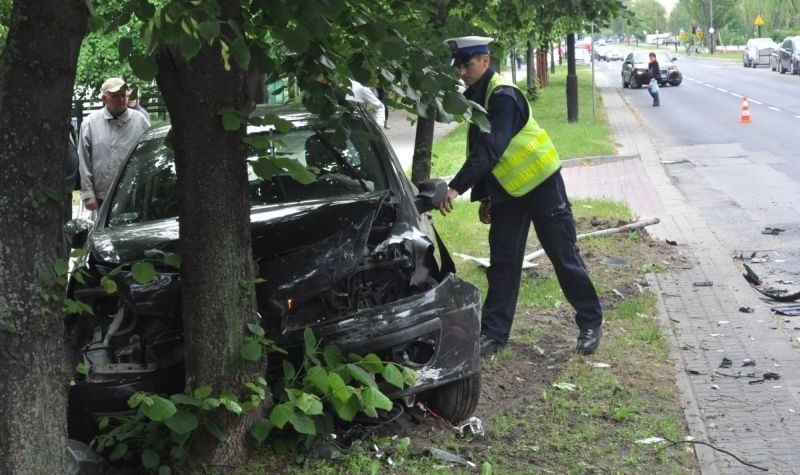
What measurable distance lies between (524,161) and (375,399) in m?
2.31

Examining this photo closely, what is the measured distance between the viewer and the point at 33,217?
3.42 metres

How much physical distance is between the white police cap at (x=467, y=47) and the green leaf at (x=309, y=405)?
2.37 m

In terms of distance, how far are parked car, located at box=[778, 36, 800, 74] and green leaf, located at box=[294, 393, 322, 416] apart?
47877 mm

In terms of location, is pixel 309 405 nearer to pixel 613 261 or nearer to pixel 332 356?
pixel 332 356

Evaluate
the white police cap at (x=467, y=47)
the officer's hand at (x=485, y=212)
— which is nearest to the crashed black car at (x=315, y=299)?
the white police cap at (x=467, y=47)

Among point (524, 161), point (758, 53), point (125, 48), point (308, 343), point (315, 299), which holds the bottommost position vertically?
point (758, 53)

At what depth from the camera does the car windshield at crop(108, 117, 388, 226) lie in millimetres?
6133

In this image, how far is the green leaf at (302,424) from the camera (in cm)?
452

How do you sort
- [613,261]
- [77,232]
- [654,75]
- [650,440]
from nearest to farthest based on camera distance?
1. [650,440]
2. [77,232]
3. [613,261]
4. [654,75]

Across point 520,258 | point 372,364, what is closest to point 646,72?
point 520,258

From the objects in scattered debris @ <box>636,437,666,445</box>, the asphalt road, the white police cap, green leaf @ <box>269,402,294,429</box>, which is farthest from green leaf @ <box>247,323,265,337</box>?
the asphalt road

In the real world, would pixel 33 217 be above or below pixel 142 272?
above

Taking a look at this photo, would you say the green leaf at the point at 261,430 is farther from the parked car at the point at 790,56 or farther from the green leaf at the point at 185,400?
the parked car at the point at 790,56

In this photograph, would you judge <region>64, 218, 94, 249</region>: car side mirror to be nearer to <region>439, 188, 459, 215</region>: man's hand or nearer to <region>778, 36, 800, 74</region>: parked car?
<region>439, 188, 459, 215</region>: man's hand
